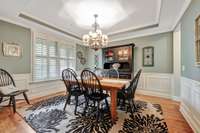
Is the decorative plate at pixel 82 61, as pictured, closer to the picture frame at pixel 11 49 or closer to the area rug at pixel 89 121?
the picture frame at pixel 11 49

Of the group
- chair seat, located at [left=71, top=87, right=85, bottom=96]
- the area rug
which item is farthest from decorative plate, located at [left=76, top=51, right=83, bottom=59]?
the area rug

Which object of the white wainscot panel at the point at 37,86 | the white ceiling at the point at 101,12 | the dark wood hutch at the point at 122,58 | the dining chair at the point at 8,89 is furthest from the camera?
the dark wood hutch at the point at 122,58

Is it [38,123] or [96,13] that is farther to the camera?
[96,13]

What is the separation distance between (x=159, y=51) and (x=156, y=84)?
1.19 metres

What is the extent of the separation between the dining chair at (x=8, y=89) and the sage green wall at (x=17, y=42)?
10.1 inches

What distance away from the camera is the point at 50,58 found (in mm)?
4434

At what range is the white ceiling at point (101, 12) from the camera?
243 centimetres

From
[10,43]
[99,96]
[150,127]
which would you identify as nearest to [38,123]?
[99,96]

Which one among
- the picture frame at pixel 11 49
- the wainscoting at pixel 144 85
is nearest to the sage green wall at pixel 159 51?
the wainscoting at pixel 144 85

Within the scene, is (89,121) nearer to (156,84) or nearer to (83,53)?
(156,84)

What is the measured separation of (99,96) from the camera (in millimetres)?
2330

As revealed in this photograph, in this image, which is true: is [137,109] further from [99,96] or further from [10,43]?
[10,43]

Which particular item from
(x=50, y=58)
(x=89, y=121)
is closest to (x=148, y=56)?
(x=89, y=121)

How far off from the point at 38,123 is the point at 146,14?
342 cm
